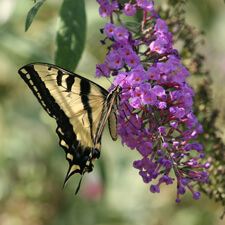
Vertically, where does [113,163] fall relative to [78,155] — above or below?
below

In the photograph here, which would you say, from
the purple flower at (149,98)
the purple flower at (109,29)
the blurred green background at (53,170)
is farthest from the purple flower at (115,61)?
the blurred green background at (53,170)

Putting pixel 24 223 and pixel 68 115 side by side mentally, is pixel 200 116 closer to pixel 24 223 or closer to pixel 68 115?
pixel 68 115

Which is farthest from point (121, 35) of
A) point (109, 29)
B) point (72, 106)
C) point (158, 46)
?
point (72, 106)

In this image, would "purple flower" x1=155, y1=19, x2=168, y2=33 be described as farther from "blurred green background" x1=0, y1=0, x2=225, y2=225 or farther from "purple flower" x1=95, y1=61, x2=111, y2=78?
"blurred green background" x1=0, y1=0, x2=225, y2=225

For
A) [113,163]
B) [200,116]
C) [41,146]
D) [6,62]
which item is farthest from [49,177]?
[200,116]

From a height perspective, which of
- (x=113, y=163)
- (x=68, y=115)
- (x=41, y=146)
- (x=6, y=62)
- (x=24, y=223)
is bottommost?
(x=24, y=223)

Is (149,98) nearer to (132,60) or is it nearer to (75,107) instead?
(132,60)

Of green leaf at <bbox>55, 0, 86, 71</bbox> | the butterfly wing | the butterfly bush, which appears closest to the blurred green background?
the butterfly wing
